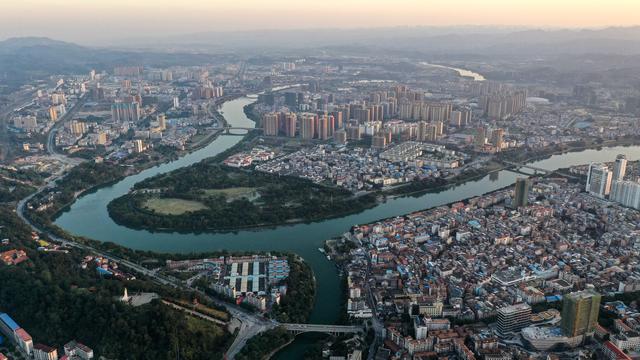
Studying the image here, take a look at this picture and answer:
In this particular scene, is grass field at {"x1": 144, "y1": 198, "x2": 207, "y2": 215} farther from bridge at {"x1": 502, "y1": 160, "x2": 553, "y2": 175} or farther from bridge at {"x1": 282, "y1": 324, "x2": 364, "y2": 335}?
bridge at {"x1": 502, "y1": 160, "x2": 553, "y2": 175}

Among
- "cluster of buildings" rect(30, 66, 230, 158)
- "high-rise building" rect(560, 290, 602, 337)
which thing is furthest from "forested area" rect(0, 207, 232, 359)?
"cluster of buildings" rect(30, 66, 230, 158)

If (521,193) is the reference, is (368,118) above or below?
above

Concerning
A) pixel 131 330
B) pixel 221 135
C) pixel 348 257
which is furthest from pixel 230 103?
pixel 131 330

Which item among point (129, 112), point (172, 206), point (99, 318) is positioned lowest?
point (172, 206)

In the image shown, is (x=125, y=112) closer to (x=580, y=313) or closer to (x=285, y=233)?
(x=285, y=233)

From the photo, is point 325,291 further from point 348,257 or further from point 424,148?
point 424,148

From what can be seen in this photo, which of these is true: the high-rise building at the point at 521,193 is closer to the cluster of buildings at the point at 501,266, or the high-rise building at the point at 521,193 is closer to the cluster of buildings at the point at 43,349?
the cluster of buildings at the point at 501,266

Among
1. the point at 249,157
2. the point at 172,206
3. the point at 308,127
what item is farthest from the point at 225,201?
the point at 308,127

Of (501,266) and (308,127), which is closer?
(501,266)
